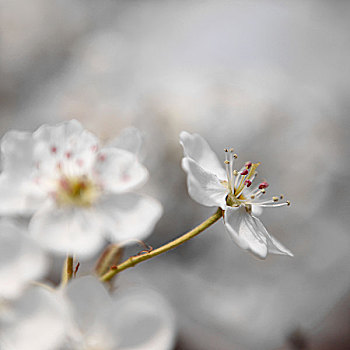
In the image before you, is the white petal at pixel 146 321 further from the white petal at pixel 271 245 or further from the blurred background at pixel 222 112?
the blurred background at pixel 222 112

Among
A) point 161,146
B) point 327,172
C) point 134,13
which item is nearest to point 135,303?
point 161,146

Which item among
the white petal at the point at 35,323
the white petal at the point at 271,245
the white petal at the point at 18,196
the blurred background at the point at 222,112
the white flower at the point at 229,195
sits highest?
the white flower at the point at 229,195

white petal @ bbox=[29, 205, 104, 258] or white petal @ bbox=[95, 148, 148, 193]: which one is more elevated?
white petal @ bbox=[95, 148, 148, 193]

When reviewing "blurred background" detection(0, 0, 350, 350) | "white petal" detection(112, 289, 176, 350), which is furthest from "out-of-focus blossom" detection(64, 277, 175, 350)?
"blurred background" detection(0, 0, 350, 350)

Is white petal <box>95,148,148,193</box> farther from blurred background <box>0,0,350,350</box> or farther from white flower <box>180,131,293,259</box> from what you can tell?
blurred background <box>0,0,350,350</box>

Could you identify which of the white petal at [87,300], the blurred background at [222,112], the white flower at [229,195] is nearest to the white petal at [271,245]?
the white flower at [229,195]

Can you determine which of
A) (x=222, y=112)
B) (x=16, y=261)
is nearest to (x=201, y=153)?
(x=16, y=261)

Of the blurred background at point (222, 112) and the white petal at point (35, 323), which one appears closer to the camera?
the white petal at point (35, 323)
